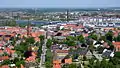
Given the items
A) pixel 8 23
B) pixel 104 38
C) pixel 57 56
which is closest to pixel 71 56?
pixel 57 56

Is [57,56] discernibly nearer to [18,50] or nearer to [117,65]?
[18,50]

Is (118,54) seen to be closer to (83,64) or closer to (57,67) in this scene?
(83,64)

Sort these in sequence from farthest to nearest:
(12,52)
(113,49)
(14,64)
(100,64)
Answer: (113,49), (12,52), (14,64), (100,64)

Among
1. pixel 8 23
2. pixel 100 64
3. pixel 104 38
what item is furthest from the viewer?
pixel 8 23

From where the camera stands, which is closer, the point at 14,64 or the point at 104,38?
the point at 14,64

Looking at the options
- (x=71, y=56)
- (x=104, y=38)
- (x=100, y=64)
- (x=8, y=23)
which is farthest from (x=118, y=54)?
(x=8, y=23)

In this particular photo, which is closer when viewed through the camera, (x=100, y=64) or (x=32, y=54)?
(x=100, y=64)

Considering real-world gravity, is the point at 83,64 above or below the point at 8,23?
above

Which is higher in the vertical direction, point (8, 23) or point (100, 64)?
point (100, 64)

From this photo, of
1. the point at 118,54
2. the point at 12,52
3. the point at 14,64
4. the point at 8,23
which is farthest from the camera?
the point at 8,23
